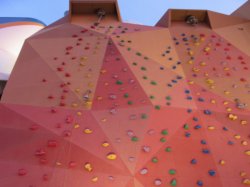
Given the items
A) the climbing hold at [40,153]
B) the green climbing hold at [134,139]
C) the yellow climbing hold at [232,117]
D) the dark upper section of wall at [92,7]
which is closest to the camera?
the climbing hold at [40,153]

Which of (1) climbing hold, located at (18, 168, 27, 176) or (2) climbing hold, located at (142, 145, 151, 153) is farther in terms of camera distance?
(2) climbing hold, located at (142, 145, 151, 153)

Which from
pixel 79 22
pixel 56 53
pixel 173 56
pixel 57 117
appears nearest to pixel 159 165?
pixel 57 117

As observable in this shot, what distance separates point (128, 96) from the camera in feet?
13.9

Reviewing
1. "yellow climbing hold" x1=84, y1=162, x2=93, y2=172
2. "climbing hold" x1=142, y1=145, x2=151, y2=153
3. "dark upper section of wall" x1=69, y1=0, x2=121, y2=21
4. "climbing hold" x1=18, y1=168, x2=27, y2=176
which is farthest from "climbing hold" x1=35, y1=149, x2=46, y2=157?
"dark upper section of wall" x1=69, y1=0, x2=121, y2=21

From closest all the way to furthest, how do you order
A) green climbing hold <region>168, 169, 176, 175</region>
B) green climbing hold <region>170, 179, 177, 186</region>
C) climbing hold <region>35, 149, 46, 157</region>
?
green climbing hold <region>170, 179, 177, 186</region> < green climbing hold <region>168, 169, 176, 175</region> < climbing hold <region>35, 149, 46, 157</region>

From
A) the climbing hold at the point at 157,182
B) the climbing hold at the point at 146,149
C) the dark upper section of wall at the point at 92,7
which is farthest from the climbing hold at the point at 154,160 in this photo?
the dark upper section of wall at the point at 92,7

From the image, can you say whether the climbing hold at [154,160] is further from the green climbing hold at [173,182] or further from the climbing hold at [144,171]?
the green climbing hold at [173,182]

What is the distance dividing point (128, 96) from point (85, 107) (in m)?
0.63

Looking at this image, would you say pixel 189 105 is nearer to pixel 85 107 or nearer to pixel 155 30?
pixel 85 107

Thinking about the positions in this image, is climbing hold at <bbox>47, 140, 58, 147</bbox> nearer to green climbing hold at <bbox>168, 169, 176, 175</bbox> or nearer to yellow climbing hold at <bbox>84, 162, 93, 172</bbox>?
yellow climbing hold at <bbox>84, 162, 93, 172</bbox>

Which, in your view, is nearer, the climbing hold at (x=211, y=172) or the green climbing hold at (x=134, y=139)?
the climbing hold at (x=211, y=172)

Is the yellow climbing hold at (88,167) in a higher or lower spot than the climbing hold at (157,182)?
higher

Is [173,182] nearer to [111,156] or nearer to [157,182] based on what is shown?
[157,182]

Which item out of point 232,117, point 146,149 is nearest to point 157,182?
point 146,149
